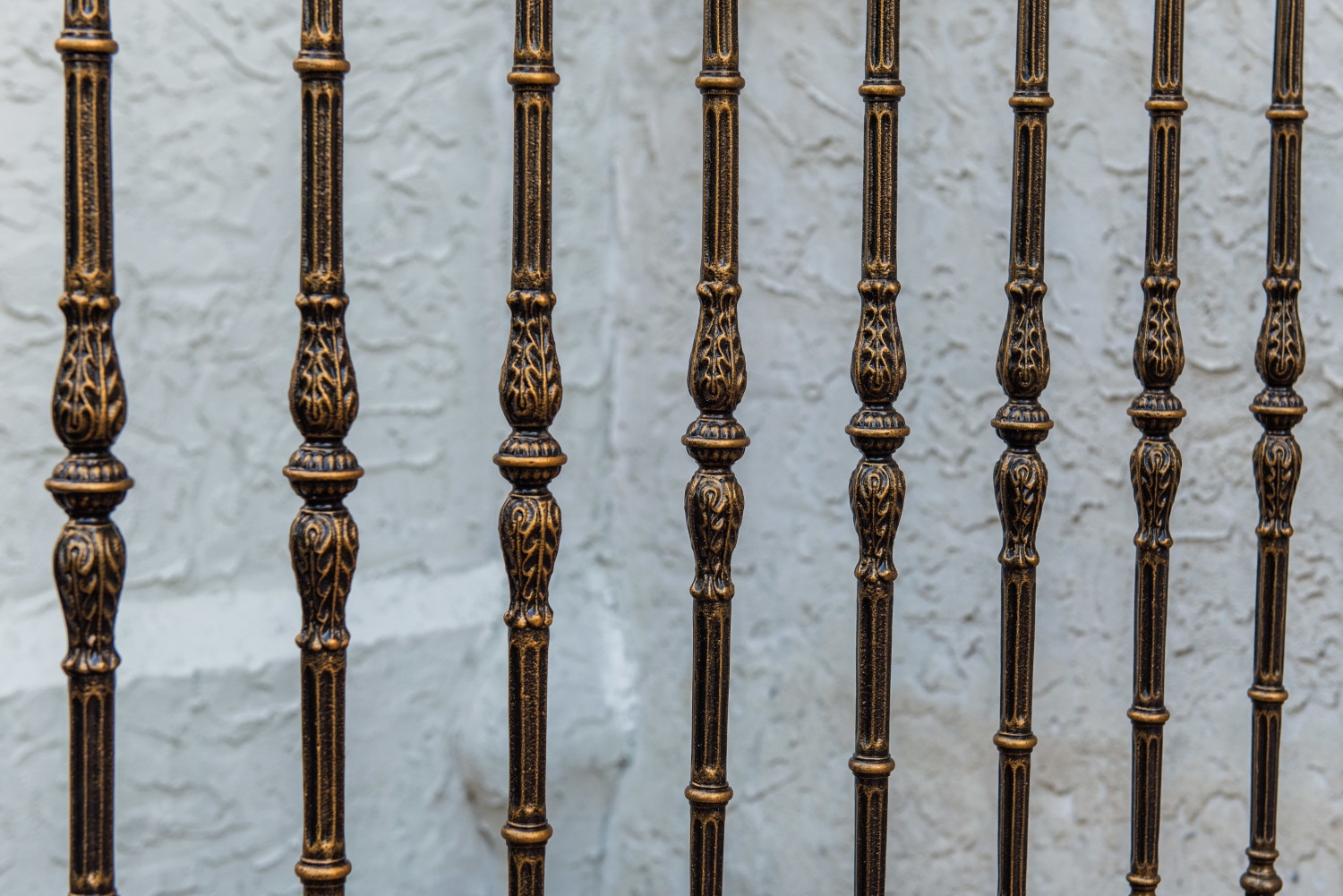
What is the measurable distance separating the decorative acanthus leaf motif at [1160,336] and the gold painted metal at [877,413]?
0.63 ft

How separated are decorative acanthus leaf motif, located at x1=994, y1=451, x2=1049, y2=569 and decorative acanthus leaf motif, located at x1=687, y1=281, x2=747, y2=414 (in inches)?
8.2

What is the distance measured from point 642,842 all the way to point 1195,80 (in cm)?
109

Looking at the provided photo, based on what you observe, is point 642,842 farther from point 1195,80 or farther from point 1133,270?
point 1195,80

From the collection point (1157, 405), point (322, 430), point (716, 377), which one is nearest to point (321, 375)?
point (322, 430)

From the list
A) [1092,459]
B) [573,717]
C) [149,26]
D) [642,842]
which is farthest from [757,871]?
[149,26]

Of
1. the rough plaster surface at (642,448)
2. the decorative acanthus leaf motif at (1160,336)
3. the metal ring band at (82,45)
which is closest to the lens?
the metal ring band at (82,45)

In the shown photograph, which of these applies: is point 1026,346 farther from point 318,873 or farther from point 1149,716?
point 318,873

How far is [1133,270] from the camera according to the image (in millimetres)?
1297

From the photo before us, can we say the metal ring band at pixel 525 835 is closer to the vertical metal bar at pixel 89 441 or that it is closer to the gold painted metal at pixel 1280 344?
the vertical metal bar at pixel 89 441

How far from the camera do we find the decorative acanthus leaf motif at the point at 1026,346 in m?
0.89

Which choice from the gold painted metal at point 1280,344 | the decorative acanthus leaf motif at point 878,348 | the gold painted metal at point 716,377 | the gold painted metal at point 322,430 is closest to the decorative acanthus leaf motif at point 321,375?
the gold painted metal at point 322,430

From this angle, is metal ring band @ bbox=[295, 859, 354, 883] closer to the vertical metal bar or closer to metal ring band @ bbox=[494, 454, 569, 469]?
the vertical metal bar

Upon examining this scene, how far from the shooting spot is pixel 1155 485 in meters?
0.93

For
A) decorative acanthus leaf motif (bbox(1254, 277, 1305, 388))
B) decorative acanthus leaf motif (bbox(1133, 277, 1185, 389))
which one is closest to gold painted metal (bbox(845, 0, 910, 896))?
decorative acanthus leaf motif (bbox(1133, 277, 1185, 389))
